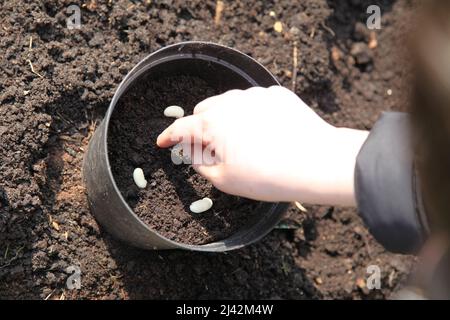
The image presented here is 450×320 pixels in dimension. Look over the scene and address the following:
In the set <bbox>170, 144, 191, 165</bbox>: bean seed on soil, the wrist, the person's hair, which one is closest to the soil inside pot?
<bbox>170, 144, 191, 165</bbox>: bean seed on soil

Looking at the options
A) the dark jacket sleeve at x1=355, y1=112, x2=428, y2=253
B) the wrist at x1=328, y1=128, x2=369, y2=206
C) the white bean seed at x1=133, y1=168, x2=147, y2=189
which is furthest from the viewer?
the white bean seed at x1=133, y1=168, x2=147, y2=189

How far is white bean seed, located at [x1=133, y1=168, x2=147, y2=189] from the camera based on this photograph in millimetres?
1593

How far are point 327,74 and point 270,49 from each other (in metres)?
0.18

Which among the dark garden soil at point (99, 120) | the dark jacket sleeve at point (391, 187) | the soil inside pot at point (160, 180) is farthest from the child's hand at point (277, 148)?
the dark garden soil at point (99, 120)

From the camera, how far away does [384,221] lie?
4.01ft

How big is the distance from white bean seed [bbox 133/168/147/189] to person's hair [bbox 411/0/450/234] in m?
0.76

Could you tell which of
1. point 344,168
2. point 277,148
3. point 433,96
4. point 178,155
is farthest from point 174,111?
point 433,96

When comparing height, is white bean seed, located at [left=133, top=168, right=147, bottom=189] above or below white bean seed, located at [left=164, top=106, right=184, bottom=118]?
below

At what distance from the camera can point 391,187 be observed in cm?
119

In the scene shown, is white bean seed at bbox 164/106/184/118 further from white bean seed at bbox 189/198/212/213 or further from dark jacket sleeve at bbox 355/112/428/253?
dark jacket sleeve at bbox 355/112/428/253

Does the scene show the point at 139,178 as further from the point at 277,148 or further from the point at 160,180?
the point at 277,148

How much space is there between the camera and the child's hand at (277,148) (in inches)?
53.7

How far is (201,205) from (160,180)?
0.38 ft

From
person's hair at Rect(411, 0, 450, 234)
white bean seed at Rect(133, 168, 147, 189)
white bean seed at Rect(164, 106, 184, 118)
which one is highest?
person's hair at Rect(411, 0, 450, 234)
